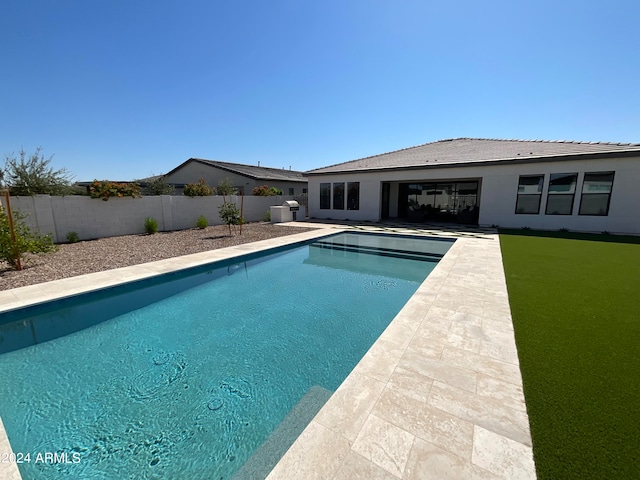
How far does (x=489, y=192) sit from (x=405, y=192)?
5718mm

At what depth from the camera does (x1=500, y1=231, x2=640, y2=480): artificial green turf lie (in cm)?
173

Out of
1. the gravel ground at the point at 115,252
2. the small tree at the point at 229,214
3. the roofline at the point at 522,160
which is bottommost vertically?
the gravel ground at the point at 115,252

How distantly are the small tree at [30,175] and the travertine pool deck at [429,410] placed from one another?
323 inches

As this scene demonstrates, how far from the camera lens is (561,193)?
11.6m

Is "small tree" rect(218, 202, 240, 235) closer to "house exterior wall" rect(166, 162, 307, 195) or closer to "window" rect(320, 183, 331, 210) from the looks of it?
"window" rect(320, 183, 331, 210)

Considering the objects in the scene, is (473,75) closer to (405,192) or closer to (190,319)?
(405,192)

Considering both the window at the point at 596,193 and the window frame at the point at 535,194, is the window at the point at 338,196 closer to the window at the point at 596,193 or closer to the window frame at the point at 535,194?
the window frame at the point at 535,194

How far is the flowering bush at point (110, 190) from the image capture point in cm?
1013

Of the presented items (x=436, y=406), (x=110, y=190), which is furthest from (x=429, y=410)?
(x=110, y=190)

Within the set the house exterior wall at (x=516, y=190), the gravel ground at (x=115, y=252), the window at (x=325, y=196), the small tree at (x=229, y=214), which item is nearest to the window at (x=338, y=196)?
the window at (x=325, y=196)

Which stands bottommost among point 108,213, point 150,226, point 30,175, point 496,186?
point 150,226

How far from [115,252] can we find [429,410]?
9536 millimetres

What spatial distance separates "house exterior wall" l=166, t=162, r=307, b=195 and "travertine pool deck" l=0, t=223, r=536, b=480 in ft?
62.1

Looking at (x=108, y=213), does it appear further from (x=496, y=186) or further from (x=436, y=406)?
(x=496, y=186)
